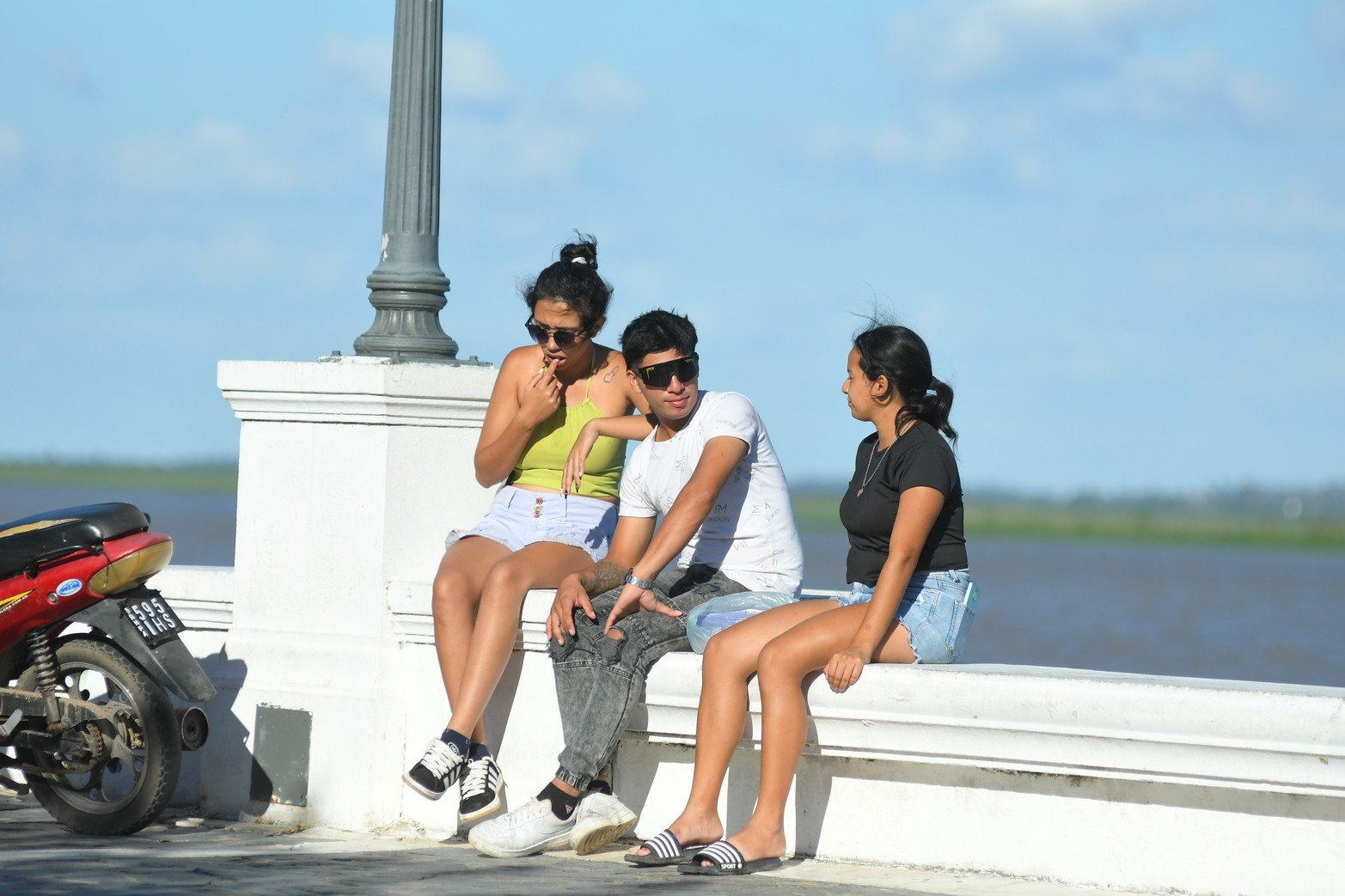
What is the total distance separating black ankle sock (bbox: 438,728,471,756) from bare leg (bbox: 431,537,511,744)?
0.23ft

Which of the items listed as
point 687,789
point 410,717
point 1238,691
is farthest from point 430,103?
point 1238,691

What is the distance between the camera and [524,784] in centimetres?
477

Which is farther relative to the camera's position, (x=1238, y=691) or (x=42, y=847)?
(x=42, y=847)

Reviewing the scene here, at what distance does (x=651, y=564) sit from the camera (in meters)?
4.63

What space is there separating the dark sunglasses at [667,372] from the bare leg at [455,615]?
70cm

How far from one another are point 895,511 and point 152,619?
211cm

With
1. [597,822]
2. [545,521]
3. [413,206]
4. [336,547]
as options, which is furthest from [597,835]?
[413,206]

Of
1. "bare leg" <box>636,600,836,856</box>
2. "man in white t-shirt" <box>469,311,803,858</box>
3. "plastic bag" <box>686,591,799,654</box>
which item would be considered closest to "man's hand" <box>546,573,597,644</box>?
"man in white t-shirt" <box>469,311,803,858</box>

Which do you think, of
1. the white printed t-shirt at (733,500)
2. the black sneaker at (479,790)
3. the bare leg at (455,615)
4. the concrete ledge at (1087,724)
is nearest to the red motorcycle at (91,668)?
the bare leg at (455,615)

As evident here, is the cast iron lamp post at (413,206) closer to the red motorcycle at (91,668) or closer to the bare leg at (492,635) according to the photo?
the bare leg at (492,635)

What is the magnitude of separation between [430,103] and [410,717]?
1.85m

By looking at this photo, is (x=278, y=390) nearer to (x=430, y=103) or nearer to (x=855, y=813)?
(x=430, y=103)

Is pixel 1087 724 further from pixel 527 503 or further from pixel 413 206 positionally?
pixel 413 206

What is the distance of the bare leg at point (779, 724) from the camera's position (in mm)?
4219
